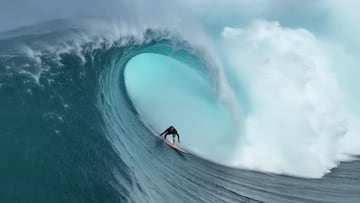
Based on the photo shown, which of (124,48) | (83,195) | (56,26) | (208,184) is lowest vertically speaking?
(83,195)

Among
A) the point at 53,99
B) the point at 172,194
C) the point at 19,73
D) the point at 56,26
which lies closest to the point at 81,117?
the point at 53,99

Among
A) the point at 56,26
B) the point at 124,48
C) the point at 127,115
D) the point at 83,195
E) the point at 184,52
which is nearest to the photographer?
the point at 83,195

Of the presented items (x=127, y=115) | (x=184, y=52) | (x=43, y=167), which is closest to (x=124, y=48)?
(x=127, y=115)

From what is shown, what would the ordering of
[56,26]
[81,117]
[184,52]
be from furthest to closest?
[184,52] < [56,26] < [81,117]

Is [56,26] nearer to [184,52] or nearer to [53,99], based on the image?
[53,99]

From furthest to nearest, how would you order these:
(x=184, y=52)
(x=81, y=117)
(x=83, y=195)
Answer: (x=184, y=52) → (x=81, y=117) → (x=83, y=195)

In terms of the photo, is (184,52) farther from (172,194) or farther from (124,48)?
(172,194)

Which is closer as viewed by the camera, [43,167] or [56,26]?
[43,167]

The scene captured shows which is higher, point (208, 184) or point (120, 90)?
point (120, 90)

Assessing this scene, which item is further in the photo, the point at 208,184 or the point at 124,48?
the point at 124,48
